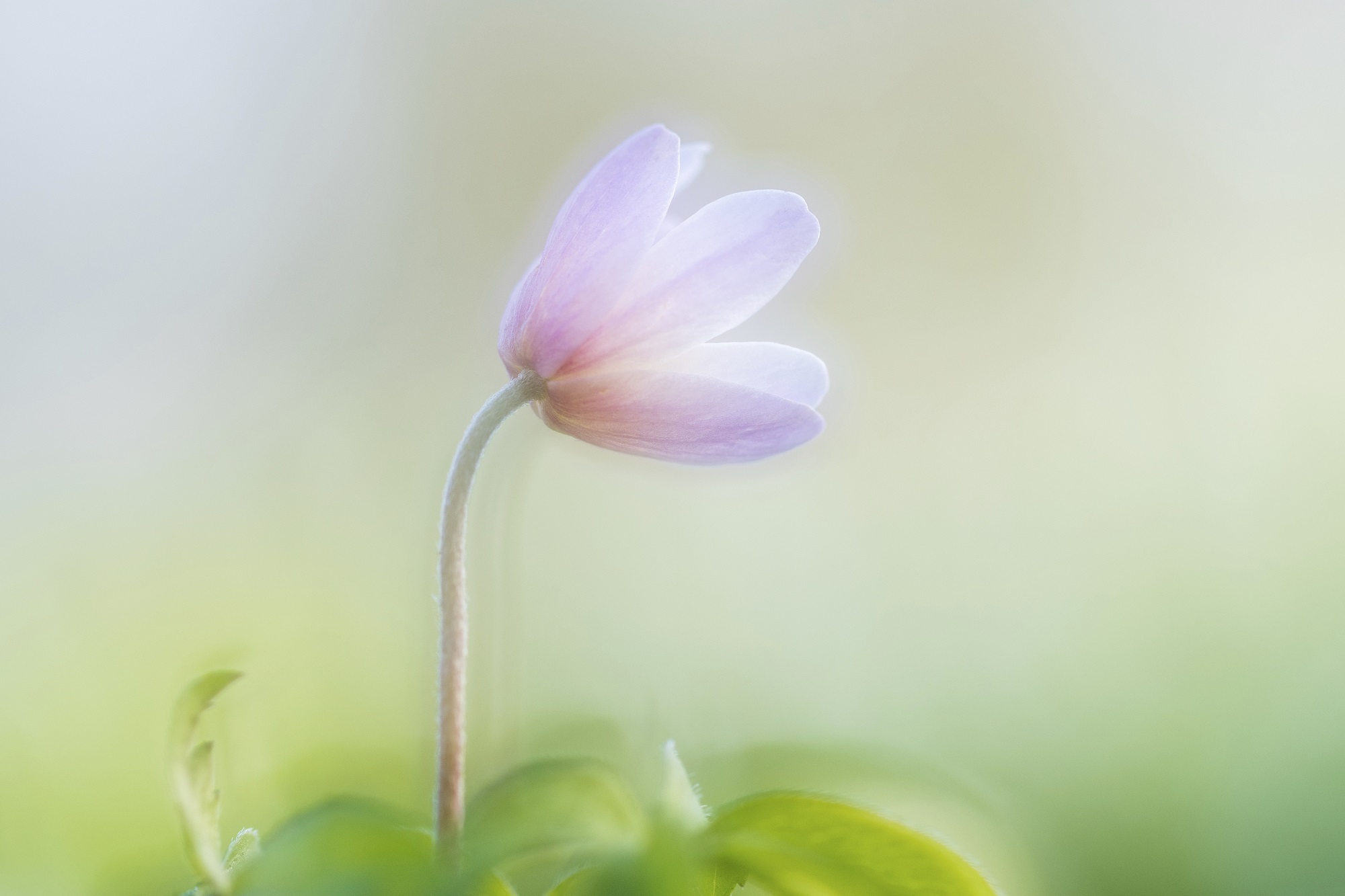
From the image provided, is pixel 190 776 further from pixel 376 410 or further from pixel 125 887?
pixel 376 410

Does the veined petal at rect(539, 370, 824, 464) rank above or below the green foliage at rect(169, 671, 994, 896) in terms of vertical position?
above

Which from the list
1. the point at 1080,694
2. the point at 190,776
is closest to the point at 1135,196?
the point at 1080,694

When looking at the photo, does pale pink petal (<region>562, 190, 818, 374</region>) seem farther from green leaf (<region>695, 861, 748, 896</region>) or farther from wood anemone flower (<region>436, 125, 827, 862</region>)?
green leaf (<region>695, 861, 748, 896</region>)

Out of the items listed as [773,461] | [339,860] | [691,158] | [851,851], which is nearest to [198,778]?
[339,860]

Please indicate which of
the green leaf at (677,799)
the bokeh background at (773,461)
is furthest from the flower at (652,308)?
the bokeh background at (773,461)

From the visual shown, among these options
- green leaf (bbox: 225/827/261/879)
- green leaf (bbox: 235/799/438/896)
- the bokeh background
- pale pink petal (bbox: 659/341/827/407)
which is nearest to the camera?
green leaf (bbox: 235/799/438/896)

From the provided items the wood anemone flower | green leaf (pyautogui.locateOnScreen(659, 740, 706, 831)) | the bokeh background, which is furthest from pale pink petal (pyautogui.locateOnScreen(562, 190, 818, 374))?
the bokeh background

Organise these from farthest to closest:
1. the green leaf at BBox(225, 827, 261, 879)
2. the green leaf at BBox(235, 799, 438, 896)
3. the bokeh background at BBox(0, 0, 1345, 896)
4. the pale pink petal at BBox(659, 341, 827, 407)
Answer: the bokeh background at BBox(0, 0, 1345, 896) < the pale pink petal at BBox(659, 341, 827, 407) < the green leaf at BBox(225, 827, 261, 879) < the green leaf at BBox(235, 799, 438, 896)
